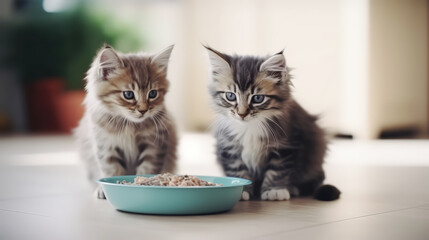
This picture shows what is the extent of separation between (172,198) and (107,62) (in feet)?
2.47

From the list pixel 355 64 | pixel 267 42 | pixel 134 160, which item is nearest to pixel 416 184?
pixel 134 160

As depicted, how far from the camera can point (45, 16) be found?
8.97 metres

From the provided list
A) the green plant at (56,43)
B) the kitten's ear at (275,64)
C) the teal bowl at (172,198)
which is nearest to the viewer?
the teal bowl at (172,198)

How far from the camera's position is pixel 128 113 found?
2.55 m

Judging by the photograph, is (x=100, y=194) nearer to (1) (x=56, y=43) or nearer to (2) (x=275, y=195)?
(2) (x=275, y=195)

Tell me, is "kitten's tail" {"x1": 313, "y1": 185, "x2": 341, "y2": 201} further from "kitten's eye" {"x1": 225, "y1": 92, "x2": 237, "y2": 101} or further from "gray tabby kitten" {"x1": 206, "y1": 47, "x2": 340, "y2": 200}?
"kitten's eye" {"x1": 225, "y1": 92, "x2": 237, "y2": 101}

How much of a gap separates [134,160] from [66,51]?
21.4 feet

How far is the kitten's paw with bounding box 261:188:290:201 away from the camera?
2545mm

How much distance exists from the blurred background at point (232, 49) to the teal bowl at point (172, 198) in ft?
11.5

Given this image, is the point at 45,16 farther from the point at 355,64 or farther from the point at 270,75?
the point at 270,75

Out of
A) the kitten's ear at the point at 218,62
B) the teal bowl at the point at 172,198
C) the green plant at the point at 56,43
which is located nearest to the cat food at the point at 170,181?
the teal bowl at the point at 172,198

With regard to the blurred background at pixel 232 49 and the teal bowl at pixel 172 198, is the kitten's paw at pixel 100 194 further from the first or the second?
the blurred background at pixel 232 49

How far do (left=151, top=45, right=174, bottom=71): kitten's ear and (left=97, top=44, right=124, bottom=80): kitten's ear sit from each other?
17 cm

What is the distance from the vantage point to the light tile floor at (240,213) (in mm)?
1801
